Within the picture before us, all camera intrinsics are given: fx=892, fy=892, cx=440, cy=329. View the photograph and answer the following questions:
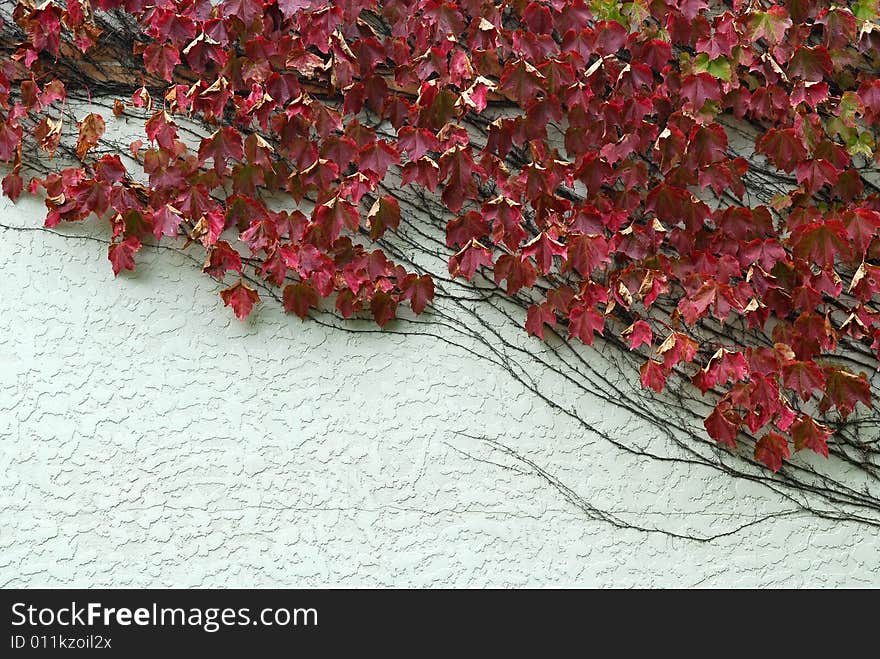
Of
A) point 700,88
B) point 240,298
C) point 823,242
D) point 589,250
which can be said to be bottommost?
point 240,298

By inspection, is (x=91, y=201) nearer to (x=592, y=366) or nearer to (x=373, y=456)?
(x=373, y=456)

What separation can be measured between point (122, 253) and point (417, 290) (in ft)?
3.43

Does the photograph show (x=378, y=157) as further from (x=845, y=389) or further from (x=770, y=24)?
(x=845, y=389)

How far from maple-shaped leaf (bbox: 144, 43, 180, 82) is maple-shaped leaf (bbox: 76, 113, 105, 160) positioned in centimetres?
26

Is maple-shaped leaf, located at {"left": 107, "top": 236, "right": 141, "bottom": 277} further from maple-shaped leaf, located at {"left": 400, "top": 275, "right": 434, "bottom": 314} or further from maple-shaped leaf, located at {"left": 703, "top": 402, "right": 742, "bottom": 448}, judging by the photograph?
maple-shaped leaf, located at {"left": 703, "top": 402, "right": 742, "bottom": 448}

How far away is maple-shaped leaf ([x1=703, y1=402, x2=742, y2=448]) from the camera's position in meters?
3.19

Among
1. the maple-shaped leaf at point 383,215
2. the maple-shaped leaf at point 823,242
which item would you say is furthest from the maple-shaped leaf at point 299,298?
the maple-shaped leaf at point 823,242

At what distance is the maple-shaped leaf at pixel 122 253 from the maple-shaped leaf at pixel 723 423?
2.13 meters

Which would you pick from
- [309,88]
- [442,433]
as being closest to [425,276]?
[442,433]

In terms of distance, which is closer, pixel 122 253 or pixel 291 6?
pixel 291 6

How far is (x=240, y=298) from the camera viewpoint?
3.15 metres

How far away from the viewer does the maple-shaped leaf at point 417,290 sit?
3213 mm

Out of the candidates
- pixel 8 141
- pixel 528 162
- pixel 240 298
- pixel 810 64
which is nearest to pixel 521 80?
pixel 528 162

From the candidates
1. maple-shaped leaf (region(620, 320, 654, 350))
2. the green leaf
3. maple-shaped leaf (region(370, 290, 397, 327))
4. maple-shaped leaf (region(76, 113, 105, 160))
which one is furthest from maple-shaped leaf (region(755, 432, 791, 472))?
maple-shaped leaf (region(76, 113, 105, 160))
